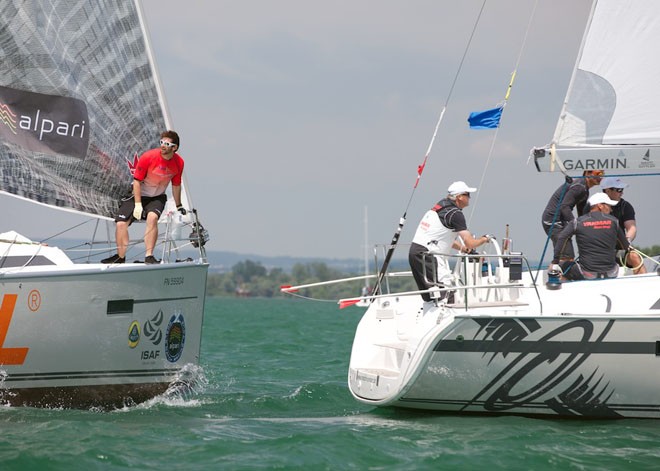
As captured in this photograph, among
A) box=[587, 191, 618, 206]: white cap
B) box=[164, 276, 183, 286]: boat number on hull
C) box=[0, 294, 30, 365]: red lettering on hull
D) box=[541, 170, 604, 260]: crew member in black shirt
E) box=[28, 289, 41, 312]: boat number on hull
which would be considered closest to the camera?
box=[0, 294, 30, 365]: red lettering on hull

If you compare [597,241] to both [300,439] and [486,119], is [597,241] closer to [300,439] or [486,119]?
[486,119]

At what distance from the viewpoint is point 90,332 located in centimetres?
891

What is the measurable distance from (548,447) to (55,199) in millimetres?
Answer: 5351

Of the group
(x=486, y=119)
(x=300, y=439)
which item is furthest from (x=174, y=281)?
(x=486, y=119)

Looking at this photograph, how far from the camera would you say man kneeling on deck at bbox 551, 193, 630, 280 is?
9000 millimetres

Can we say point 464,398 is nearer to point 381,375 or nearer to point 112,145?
point 381,375

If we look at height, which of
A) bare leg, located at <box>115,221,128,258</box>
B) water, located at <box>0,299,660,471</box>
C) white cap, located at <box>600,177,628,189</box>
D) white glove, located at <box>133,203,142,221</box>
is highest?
white cap, located at <box>600,177,628,189</box>

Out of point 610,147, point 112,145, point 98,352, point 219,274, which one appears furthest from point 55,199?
point 219,274

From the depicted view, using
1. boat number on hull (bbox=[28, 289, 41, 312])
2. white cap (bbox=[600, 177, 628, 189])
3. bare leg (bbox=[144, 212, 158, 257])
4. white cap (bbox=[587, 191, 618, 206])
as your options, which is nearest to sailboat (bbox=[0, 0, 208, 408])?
boat number on hull (bbox=[28, 289, 41, 312])

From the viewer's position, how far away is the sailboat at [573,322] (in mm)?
8188

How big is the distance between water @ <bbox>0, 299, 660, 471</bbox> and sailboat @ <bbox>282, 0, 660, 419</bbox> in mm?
205

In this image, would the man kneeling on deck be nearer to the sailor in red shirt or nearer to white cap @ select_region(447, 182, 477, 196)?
white cap @ select_region(447, 182, 477, 196)

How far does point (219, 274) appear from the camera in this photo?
117 meters

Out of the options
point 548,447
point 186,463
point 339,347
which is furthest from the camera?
point 339,347
